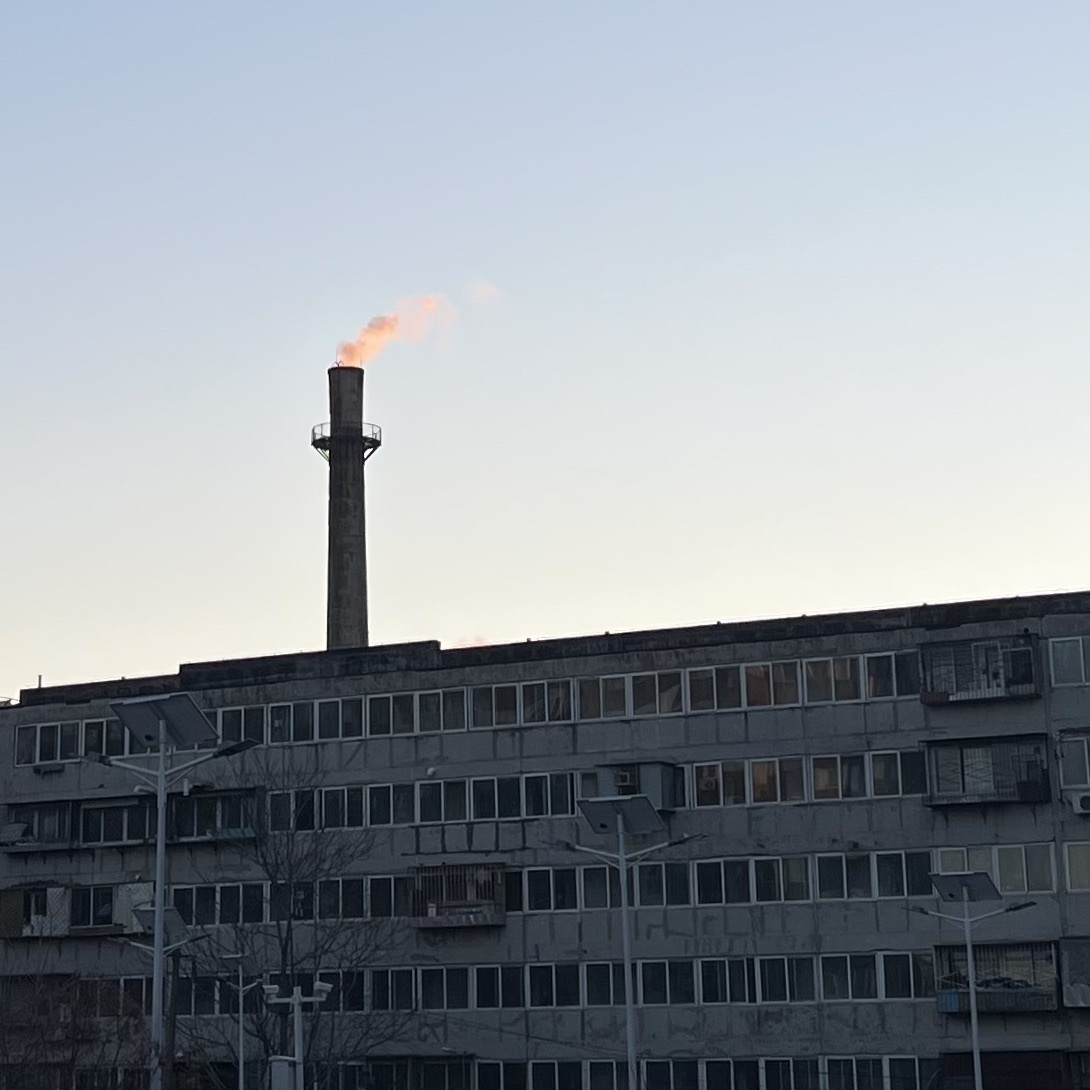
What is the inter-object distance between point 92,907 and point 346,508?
24.4 m

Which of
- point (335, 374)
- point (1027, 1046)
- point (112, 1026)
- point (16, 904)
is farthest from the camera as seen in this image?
point (335, 374)

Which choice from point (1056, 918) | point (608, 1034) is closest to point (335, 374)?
point (608, 1034)

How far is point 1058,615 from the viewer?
67.1m

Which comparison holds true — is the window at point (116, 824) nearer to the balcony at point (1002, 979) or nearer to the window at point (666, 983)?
the window at point (666, 983)

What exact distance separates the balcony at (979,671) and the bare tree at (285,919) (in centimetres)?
2071

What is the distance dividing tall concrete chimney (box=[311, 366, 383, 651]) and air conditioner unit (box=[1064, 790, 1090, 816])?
1403 inches

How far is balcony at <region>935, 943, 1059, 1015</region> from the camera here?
2532 inches

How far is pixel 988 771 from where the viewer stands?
66.4 m

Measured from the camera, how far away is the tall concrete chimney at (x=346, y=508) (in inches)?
3652

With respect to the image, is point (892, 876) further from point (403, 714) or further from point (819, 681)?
point (403, 714)

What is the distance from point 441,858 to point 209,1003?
425 inches

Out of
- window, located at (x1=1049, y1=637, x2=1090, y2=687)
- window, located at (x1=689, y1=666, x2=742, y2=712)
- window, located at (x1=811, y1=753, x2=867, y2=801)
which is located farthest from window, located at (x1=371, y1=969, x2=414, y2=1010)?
window, located at (x1=1049, y1=637, x2=1090, y2=687)

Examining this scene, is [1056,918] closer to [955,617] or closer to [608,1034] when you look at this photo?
→ [955,617]

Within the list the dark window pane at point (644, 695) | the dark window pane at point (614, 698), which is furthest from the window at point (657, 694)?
the dark window pane at point (614, 698)
